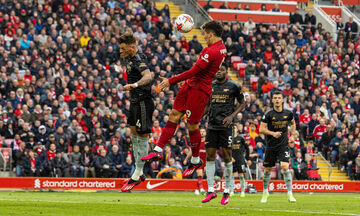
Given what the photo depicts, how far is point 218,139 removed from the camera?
17.2m

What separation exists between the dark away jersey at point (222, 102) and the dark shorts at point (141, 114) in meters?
3.53

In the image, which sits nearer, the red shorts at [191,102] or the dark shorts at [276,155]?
the red shorts at [191,102]

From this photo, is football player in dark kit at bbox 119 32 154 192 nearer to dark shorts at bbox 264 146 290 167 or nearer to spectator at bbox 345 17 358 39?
dark shorts at bbox 264 146 290 167

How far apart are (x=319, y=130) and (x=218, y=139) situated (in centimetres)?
1533

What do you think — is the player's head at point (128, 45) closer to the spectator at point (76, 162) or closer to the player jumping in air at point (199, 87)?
the player jumping in air at point (199, 87)

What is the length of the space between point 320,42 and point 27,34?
1619cm

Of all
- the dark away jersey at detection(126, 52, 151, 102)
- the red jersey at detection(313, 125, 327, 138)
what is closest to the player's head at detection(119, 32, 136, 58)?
the dark away jersey at detection(126, 52, 151, 102)

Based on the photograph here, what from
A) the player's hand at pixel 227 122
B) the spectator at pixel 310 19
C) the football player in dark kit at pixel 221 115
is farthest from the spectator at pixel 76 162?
the spectator at pixel 310 19

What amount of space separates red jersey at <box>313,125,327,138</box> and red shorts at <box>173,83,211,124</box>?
18.9 meters

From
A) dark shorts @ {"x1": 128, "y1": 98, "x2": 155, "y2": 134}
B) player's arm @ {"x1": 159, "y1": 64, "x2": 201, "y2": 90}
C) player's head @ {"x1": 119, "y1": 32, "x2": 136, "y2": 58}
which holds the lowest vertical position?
dark shorts @ {"x1": 128, "y1": 98, "x2": 155, "y2": 134}

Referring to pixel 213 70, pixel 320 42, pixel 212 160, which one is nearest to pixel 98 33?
pixel 320 42

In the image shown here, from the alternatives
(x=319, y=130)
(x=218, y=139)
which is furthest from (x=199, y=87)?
(x=319, y=130)

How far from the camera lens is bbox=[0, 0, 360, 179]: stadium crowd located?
2572cm

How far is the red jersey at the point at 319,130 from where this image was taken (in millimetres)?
31500
